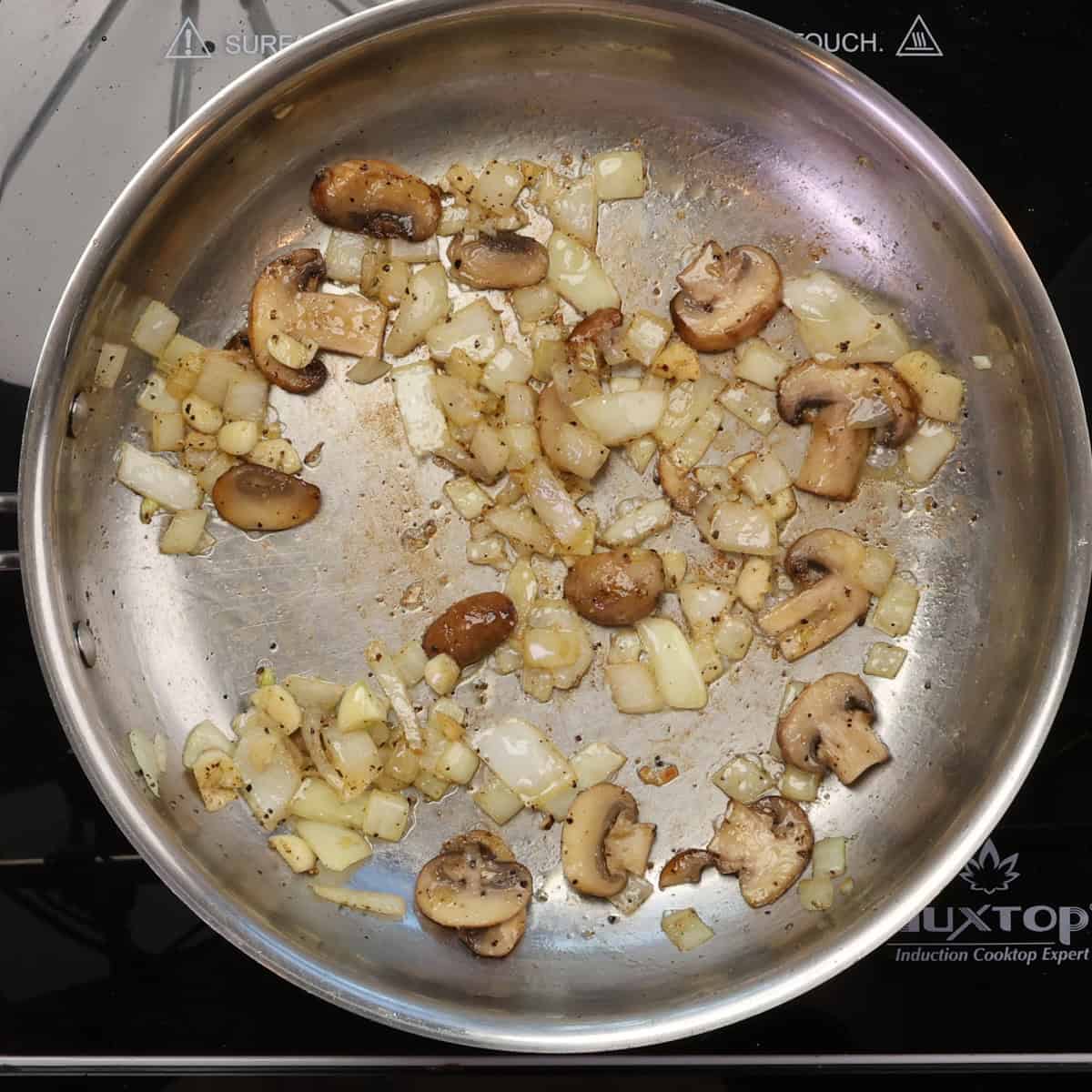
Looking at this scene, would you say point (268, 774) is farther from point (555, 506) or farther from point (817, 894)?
point (817, 894)

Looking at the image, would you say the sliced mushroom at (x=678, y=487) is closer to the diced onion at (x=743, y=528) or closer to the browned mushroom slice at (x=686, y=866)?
the diced onion at (x=743, y=528)

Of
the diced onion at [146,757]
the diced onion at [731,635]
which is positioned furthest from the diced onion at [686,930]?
the diced onion at [146,757]

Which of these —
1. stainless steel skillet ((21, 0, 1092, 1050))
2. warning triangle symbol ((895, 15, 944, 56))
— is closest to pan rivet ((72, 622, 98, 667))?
stainless steel skillet ((21, 0, 1092, 1050))

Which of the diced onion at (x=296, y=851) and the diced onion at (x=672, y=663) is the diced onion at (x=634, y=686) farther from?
the diced onion at (x=296, y=851)

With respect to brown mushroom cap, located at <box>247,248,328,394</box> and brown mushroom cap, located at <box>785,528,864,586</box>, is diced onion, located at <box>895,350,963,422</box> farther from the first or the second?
brown mushroom cap, located at <box>247,248,328,394</box>

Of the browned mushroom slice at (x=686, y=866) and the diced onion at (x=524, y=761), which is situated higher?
the diced onion at (x=524, y=761)

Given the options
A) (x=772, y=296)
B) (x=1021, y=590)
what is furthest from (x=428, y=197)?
(x=1021, y=590)

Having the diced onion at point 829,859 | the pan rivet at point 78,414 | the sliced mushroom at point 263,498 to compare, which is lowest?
the diced onion at point 829,859
